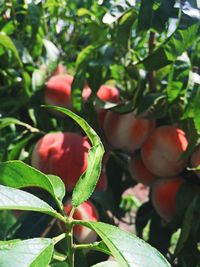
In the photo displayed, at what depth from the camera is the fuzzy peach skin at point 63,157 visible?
0.88 metres

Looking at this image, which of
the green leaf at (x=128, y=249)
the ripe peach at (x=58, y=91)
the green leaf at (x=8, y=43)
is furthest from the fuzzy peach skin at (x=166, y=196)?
the green leaf at (x=128, y=249)

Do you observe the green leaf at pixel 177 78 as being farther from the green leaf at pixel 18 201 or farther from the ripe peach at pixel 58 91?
the green leaf at pixel 18 201

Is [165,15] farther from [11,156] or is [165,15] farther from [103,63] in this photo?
[11,156]

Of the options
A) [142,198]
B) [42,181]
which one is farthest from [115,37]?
[142,198]

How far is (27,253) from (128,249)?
0.08 metres

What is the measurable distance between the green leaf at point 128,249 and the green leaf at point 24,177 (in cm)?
7

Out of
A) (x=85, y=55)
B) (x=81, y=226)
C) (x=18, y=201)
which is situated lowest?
(x=81, y=226)

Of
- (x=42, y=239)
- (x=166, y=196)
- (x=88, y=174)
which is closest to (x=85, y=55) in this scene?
(x=166, y=196)

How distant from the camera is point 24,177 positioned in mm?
484

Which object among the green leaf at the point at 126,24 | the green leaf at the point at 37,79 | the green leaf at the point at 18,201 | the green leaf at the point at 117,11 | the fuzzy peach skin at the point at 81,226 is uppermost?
the green leaf at the point at 117,11

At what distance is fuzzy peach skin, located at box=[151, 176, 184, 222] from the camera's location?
0.92 m

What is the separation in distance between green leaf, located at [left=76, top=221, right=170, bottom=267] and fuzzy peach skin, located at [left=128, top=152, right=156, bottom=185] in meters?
0.56

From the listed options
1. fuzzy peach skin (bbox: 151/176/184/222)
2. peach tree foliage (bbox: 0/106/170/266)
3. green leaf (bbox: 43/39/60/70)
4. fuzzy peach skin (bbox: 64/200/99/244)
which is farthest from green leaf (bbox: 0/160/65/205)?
green leaf (bbox: 43/39/60/70)

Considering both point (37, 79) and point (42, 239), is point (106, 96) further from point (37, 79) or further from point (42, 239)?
point (42, 239)
